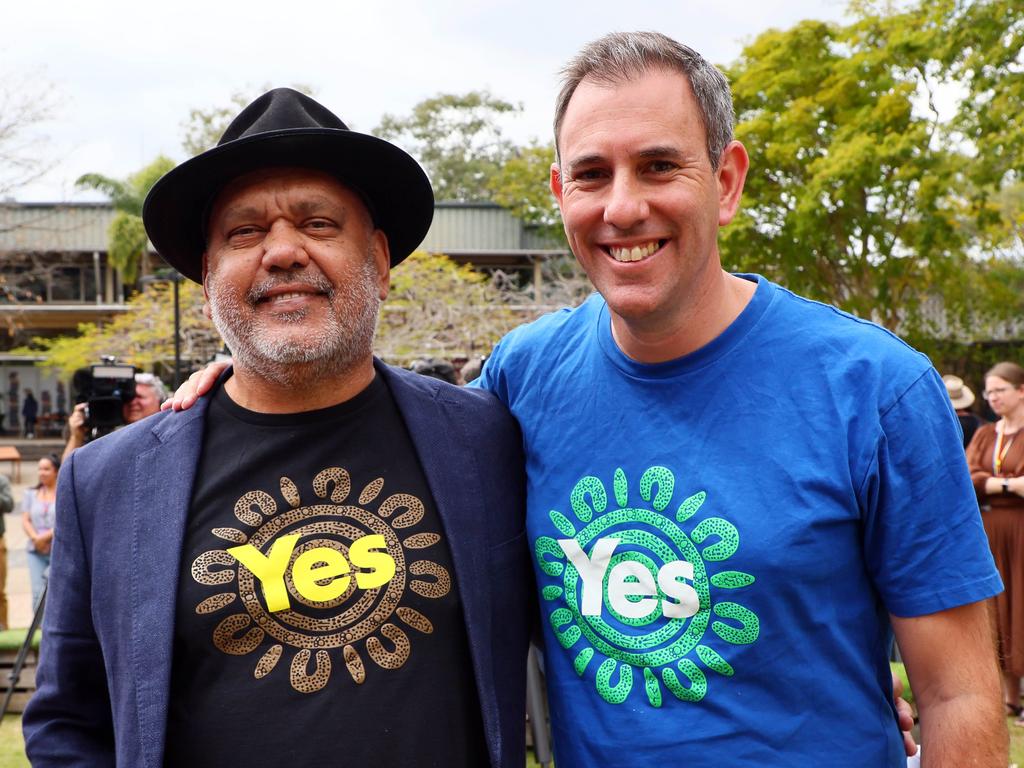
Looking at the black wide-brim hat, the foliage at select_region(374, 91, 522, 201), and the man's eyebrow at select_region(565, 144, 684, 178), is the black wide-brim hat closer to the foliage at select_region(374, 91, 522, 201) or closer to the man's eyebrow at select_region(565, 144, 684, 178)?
the man's eyebrow at select_region(565, 144, 684, 178)

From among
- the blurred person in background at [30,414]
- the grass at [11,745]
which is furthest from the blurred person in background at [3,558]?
the blurred person in background at [30,414]

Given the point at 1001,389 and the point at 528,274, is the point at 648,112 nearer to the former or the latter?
the point at 1001,389

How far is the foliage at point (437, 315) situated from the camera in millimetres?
22641

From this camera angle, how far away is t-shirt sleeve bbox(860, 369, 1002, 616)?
1.85m

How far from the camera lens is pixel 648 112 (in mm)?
2010

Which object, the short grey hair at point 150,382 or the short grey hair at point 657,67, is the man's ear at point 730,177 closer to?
the short grey hair at point 657,67

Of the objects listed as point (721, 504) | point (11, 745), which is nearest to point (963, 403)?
point (721, 504)

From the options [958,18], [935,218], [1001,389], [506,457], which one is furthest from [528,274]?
[506,457]

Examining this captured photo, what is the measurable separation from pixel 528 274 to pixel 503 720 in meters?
30.2

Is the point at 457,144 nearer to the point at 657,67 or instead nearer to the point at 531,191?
the point at 531,191

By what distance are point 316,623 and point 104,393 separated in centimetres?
483

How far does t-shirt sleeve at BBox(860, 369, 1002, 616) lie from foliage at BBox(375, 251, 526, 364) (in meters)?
20.5

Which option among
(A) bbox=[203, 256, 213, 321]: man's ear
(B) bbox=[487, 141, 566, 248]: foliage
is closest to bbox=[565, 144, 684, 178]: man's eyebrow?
(A) bbox=[203, 256, 213, 321]: man's ear

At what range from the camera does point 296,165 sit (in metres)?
2.30
